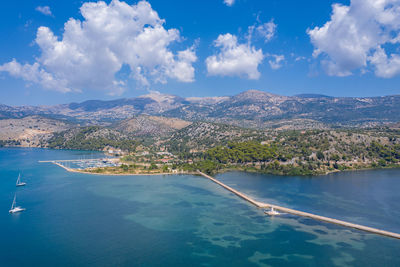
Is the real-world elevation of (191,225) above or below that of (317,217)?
below

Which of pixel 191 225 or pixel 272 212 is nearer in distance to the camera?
pixel 191 225

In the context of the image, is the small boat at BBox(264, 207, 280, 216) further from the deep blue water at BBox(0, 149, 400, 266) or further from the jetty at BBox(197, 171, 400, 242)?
the deep blue water at BBox(0, 149, 400, 266)

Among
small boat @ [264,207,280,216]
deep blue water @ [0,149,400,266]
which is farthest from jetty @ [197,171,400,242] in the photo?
deep blue water @ [0,149,400,266]

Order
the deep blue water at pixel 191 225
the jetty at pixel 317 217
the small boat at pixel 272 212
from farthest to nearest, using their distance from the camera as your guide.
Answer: the small boat at pixel 272 212 → the jetty at pixel 317 217 → the deep blue water at pixel 191 225

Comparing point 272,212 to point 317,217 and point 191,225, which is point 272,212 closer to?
point 317,217

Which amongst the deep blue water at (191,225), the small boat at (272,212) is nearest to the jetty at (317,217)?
the small boat at (272,212)

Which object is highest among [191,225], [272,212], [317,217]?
[272,212]

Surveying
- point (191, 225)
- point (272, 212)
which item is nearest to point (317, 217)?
Answer: point (272, 212)

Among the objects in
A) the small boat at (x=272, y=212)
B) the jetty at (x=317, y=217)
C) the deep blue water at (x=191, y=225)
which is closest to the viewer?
the deep blue water at (x=191, y=225)

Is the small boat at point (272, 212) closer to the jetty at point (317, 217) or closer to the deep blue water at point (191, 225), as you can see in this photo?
the jetty at point (317, 217)
